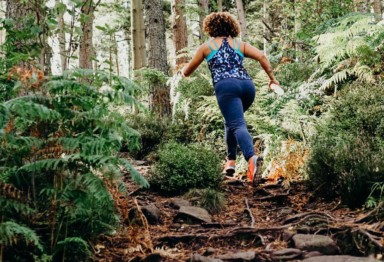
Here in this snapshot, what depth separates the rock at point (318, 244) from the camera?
3172 mm

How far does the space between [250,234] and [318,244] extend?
67cm

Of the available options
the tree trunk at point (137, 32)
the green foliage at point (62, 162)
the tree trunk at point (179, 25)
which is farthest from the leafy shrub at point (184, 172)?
the tree trunk at point (137, 32)

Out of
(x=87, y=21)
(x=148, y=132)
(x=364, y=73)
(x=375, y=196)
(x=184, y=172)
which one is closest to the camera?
(x=375, y=196)

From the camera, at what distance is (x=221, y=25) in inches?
215

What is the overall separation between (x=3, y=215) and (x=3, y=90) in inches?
49.2

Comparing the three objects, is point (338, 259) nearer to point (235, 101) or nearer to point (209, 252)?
point (209, 252)

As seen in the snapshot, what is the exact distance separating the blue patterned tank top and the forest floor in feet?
5.29

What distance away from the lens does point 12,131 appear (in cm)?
319

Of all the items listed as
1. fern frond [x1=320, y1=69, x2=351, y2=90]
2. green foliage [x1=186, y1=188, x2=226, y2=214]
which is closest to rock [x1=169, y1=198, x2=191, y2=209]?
green foliage [x1=186, y1=188, x2=226, y2=214]

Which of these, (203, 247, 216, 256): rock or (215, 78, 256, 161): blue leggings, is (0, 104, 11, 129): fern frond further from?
(215, 78, 256, 161): blue leggings

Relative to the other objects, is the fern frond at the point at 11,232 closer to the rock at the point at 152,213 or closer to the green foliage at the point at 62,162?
the green foliage at the point at 62,162

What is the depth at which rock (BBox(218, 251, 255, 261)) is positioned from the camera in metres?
3.12

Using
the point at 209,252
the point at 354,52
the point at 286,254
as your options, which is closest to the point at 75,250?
the point at 209,252

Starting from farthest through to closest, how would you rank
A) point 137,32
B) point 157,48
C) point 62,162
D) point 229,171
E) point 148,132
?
point 137,32 < point 157,48 < point 148,132 < point 229,171 < point 62,162
